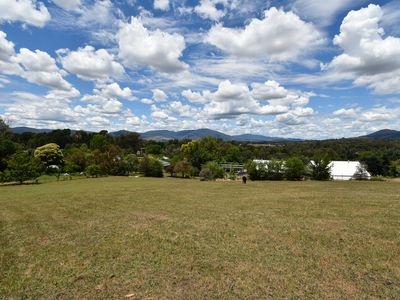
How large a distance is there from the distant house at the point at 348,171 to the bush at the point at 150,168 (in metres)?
30.2

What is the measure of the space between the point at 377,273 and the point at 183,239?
5.56 meters

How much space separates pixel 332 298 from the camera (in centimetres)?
562

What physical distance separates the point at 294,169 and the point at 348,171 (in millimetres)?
15799

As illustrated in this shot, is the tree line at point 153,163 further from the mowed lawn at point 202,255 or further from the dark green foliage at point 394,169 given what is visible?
the mowed lawn at point 202,255

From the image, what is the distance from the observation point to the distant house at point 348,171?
157 ft

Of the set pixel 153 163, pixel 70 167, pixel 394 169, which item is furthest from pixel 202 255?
pixel 394 169

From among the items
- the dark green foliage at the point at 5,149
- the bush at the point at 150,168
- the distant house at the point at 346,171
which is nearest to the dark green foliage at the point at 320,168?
the distant house at the point at 346,171

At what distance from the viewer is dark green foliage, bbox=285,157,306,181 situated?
1677 inches

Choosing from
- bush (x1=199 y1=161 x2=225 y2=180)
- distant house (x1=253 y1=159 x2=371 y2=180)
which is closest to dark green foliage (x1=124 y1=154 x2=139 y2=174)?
bush (x1=199 y1=161 x2=225 y2=180)

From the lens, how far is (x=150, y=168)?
171ft

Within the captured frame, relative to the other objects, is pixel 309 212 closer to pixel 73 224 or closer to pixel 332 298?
pixel 332 298

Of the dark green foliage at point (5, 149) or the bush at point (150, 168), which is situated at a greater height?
the dark green foliage at point (5, 149)

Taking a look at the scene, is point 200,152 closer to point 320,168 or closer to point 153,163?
point 153,163

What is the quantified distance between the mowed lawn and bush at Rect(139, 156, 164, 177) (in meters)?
38.3
